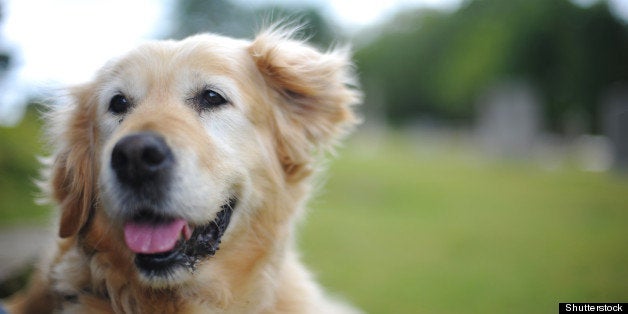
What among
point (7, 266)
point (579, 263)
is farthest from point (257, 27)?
point (579, 263)

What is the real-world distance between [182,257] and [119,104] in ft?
3.58

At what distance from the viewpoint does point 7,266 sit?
4.13m

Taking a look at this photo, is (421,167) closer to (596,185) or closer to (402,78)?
(596,185)

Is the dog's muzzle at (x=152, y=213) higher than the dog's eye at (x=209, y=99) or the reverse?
the reverse

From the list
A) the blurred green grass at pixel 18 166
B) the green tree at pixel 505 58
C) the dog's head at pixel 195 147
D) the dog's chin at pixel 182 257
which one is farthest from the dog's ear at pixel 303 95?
the green tree at pixel 505 58

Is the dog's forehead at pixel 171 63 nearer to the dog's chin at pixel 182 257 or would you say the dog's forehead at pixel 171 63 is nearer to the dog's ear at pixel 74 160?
the dog's ear at pixel 74 160

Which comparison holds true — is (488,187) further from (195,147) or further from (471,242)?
(195,147)

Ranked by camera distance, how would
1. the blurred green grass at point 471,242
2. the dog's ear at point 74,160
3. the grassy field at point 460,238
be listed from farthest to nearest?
1. the blurred green grass at point 471,242
2. the grassy field at point 460,238
3. the dog's ear at point 74,160

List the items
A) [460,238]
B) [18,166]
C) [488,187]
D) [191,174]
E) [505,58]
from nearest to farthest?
[191,174], [18,166], [460,238], [488,187], [505,58]

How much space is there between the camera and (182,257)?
3078mm

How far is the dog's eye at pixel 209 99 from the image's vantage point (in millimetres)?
3480

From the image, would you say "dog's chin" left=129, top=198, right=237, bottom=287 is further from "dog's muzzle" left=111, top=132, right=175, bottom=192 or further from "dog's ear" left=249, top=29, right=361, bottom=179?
"dog's ear" left=249, top=29, right=361, bottom=179

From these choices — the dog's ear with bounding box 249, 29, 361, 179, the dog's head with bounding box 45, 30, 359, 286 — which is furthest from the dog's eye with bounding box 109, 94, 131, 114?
the dog's ear with bounding box 249, 29, 361, 179

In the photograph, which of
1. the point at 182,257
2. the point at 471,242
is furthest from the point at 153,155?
the point at 471,242
